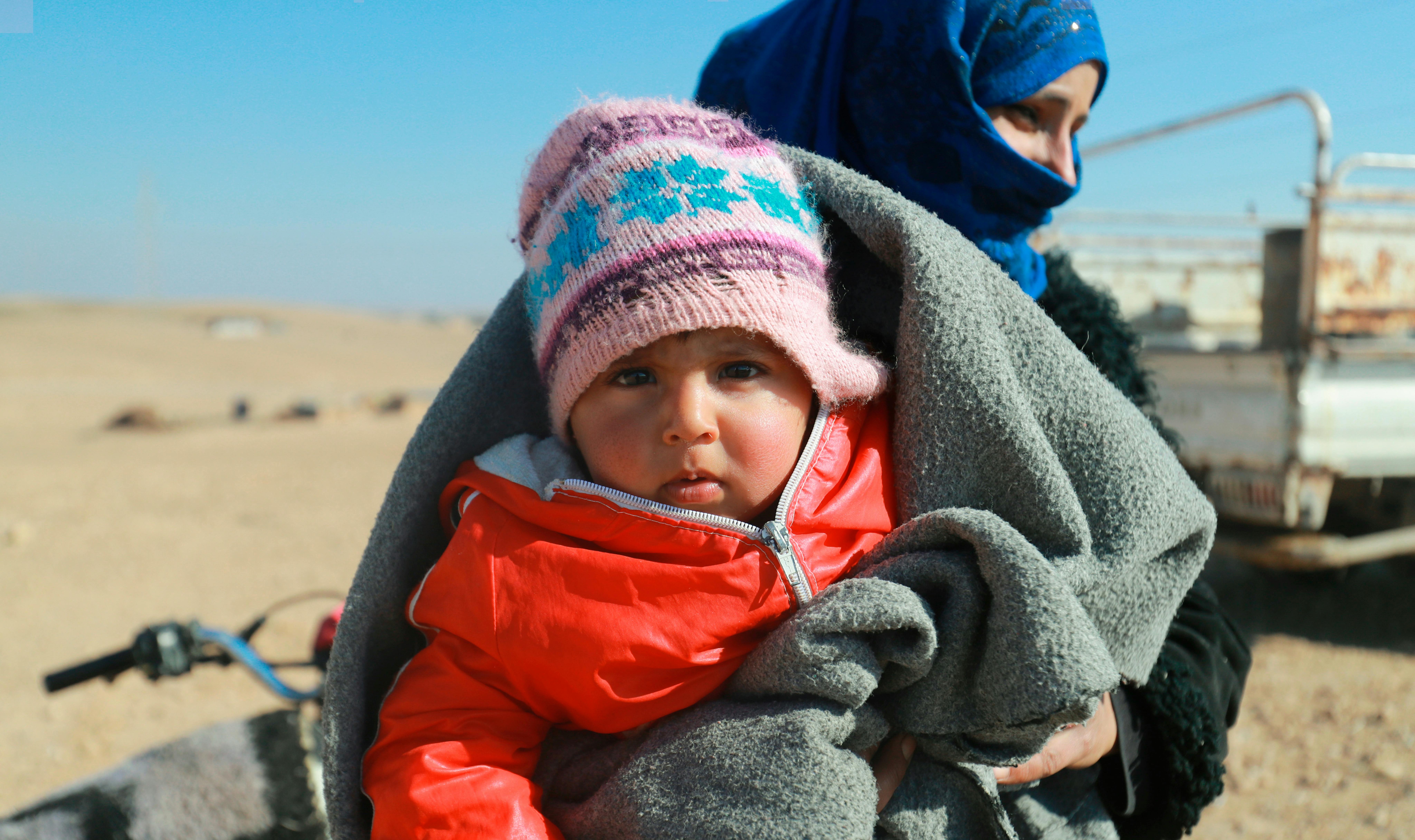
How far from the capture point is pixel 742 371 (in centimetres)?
135

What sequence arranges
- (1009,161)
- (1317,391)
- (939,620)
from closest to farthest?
1. (939,620)
2. (1009,161)
3. (1317,391)

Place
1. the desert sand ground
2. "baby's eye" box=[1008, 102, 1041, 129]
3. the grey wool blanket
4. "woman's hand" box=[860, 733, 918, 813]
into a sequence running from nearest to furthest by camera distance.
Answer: the grey wool blanket, "woman's hand" box=[860, 733, 918, 813], "baby's eye" box=[1008, 102, 1041, 129], the desert sand ground

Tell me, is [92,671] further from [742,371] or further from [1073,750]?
[1073,750]

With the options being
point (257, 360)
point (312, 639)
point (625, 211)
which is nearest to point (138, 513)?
point (312, 639)

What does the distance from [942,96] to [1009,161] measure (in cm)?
15

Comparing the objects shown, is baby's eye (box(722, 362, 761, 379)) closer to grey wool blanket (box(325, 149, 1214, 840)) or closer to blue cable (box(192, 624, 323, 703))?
grey wool blanket (box(325, 149, 1214, 840))

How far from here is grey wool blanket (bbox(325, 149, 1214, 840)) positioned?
1142 mm

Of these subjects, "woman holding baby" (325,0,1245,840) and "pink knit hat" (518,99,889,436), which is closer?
"woman holding baby" (325,0,1245,840)

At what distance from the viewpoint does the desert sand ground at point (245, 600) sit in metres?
3.83

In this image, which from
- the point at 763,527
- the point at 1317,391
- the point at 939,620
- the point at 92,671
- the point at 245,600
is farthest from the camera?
the point at 245,600

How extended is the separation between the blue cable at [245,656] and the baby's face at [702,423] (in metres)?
1.25

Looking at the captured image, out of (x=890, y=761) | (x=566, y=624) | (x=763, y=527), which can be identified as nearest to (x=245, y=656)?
(x=566, y=624)

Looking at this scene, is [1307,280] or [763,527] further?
[1307,280]

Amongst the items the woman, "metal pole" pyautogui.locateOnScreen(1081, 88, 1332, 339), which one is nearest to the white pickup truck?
"metal pole" pyautogui.locateOnScreen(1081, 88, 1332, 339)
